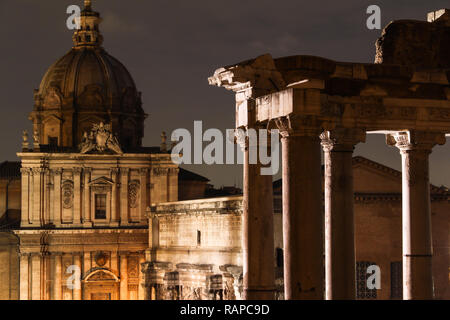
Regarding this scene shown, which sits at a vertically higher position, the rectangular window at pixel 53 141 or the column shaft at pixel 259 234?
the rectangular window at pixel 53 141

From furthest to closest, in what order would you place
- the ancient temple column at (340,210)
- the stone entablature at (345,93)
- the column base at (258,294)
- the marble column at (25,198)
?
the marble column at (25,198) < the ancient temple column at (340,210) < the column base at (258,294) < the stone entablature at (345,93)

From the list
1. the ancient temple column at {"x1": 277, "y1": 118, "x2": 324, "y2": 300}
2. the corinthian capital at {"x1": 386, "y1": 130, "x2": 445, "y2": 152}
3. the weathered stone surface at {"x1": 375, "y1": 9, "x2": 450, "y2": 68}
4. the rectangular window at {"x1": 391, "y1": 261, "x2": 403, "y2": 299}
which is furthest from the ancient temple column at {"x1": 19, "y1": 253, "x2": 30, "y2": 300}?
the ancient temple column at {"x1": 277, "y1": 118, "x2": 324, "y2": 300}

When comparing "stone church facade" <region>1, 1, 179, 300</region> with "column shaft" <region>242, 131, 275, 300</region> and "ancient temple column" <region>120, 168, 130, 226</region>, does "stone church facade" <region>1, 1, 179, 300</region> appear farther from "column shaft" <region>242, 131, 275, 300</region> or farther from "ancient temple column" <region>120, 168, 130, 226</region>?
"column shaft" <region>242, 131, 275, 300</region>

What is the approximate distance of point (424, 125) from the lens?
965 inches

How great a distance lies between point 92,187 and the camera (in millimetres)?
72875

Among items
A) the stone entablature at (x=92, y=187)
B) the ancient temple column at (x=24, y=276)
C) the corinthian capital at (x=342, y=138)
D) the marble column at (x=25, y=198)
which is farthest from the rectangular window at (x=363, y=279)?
the corinthian capital at (x=342, y=138)

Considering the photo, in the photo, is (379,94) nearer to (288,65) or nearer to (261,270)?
Answer: (288,65)

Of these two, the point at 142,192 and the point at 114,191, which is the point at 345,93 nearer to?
the point at 142,192

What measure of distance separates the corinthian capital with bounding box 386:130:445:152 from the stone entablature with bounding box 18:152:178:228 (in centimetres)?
4783

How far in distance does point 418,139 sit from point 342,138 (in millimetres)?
2047

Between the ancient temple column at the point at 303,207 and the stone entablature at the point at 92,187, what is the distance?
5107 centimetres

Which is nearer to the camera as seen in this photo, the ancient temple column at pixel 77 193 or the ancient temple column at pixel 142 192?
the ancient temple column at pixel 77 193

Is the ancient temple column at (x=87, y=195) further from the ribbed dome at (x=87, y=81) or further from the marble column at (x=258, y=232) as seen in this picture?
the marble column at (x=258, y=232)

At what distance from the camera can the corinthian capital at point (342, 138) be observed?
79.2 feet
